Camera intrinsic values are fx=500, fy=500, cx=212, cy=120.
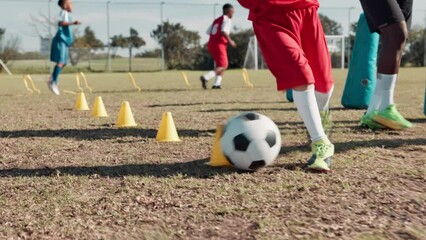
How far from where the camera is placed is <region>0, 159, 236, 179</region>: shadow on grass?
3047 mm

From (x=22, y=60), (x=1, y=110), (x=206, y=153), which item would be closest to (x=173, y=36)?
(x=22, y=60)

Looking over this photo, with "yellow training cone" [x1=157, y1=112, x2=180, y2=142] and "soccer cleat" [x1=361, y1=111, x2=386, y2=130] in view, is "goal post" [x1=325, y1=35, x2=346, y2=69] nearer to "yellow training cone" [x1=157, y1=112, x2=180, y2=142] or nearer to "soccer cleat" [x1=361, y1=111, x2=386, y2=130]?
"soccer cleat" [x1=361, y1=111, x2=386, y2=130]

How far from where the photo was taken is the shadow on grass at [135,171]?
120 inches

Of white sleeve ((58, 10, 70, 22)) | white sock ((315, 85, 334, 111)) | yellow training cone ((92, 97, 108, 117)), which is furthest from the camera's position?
white sleeve ((58, 10, 70, 22))

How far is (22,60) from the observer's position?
3469cm

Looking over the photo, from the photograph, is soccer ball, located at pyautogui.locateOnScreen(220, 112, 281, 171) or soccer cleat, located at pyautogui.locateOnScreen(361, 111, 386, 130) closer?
soccer ball, located at pyautogui.locateOnScreen(220, 112, 281, 171)

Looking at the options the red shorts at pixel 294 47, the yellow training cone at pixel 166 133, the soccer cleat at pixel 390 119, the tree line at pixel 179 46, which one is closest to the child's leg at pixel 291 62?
the red shorts at pixel 294 47

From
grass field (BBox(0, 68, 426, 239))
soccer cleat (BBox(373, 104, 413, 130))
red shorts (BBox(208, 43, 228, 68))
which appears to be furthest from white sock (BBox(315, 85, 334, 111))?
red shorts (BBox(208, 43, 228, 68))

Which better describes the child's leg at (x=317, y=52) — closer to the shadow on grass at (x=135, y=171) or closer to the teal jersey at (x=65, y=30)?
the shadow on grass at (x=135, y=171)

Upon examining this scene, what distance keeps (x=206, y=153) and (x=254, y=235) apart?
1762 mm

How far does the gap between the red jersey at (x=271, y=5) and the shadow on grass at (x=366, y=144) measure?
1.05 metres

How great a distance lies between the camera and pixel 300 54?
3.09 metres

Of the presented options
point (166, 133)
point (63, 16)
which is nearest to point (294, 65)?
point (166, 133)

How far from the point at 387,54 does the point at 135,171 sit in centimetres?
254
